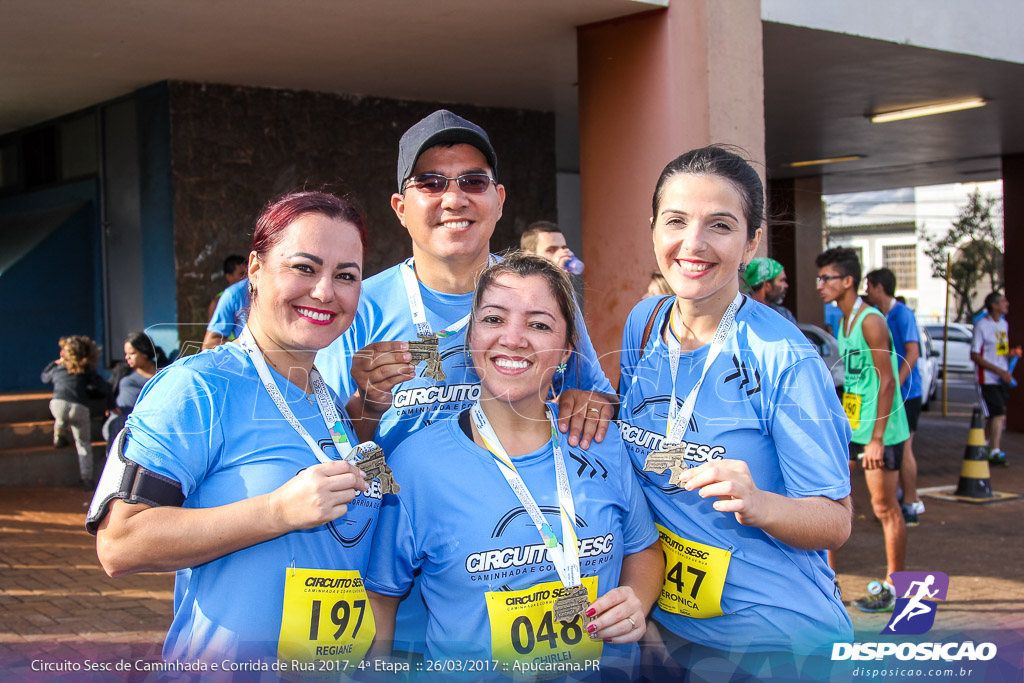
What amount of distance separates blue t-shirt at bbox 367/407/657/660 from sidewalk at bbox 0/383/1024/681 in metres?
1.19

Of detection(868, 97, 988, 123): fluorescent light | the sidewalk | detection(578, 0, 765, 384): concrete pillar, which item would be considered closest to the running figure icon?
the sidewalk

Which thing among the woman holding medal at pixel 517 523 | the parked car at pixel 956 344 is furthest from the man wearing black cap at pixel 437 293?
the parked car at pixel 956 344

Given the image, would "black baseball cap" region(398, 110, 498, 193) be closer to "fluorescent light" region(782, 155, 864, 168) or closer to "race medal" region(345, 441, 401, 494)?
"race medal" region(345, 441, 401, 494)

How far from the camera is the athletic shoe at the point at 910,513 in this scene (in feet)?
24.3

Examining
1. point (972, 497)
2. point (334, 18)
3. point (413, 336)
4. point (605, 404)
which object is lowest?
point (972, 497)

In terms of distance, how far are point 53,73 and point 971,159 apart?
1392cm

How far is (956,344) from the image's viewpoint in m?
25.5

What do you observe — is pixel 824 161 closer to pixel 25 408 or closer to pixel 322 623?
pixel 25 408

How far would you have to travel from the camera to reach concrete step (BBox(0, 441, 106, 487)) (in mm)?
9141

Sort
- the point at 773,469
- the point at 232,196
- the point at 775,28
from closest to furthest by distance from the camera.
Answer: the point at 773,469
the point at 775,28
the point at 232,196

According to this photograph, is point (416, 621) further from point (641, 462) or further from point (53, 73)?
point (53, 73)

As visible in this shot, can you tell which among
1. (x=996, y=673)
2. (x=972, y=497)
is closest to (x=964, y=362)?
(x=972, y=497)

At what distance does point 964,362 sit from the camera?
84.5 ft

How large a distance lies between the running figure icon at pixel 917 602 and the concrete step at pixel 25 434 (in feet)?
30.4
